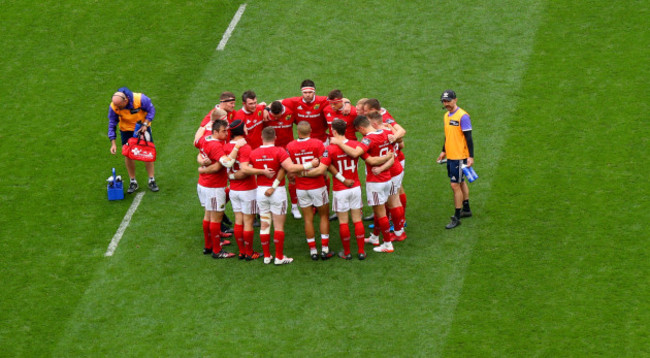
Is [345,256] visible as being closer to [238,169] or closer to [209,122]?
[238,169]

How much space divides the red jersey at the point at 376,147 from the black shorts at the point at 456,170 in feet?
4.49

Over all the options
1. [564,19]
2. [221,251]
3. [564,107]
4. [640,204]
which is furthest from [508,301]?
[564,19]

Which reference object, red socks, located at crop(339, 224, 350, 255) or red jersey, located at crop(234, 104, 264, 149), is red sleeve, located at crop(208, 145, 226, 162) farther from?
red socks, located at crop(339, 224, 350, 255)

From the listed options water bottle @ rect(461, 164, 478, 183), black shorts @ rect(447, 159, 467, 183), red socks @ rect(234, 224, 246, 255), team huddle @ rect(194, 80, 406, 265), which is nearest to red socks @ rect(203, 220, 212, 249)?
team huddle @ rect(194, 80, 406, 265)

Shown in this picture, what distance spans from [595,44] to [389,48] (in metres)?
4.82

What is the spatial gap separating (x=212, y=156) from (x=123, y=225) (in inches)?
115

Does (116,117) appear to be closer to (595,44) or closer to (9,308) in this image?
(9,308)

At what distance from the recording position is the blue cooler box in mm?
17297

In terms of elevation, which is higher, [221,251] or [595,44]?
[595,44]

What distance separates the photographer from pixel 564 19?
21188mm

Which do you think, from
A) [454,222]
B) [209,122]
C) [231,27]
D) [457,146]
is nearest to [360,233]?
[454,222]

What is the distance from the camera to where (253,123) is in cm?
1594

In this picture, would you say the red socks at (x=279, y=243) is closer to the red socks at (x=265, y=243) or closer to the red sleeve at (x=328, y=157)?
the red socks at (x=265, y=243)

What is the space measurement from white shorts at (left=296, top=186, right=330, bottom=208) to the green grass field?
1.11 meters
